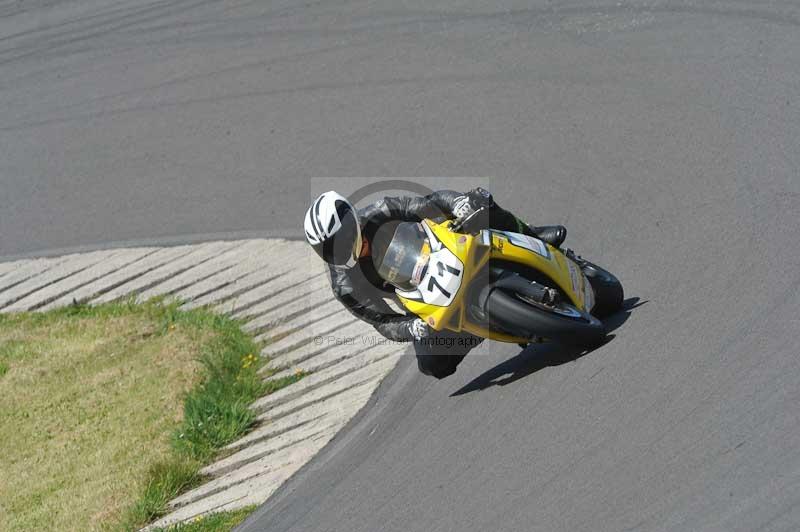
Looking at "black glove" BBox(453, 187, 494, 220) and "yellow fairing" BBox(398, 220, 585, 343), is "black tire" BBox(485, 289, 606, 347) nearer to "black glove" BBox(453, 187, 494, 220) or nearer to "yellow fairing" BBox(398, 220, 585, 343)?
"yellow fairing" BBox(398, 220, 585, 343)

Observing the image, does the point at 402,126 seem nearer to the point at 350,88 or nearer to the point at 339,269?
the point at 350,88

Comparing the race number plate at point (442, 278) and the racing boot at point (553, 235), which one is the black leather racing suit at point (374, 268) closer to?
the racing boot at point (553, 235)

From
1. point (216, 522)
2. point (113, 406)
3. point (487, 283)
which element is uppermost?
point (487, 283)

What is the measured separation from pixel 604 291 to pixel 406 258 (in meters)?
1.43

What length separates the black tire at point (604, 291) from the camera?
7.20 metres

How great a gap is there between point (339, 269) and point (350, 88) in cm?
543

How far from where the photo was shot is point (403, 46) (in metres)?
12.5

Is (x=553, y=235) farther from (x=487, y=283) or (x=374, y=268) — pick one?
(x=374, y=268)

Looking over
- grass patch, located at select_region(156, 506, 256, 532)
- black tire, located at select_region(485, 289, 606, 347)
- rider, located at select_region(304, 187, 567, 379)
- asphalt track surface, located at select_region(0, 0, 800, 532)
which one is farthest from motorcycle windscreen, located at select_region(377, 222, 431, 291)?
grass patch, located at select_region(156, 506, 256, 532)

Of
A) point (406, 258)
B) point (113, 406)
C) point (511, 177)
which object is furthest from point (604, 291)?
point (113, 406)

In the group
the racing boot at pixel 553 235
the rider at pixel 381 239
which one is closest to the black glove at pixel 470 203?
the rider at pixel 381 239

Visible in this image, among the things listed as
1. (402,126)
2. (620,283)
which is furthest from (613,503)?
(402,126)

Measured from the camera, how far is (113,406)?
939 cm

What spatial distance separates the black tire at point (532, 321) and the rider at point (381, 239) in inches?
18.9
